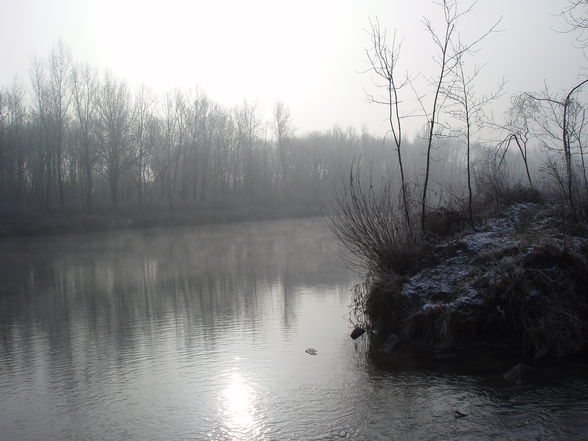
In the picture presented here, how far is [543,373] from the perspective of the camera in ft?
21.6

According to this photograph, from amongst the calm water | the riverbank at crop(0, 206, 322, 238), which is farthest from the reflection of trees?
the riverbank at crop(0, 206, 322, 238)

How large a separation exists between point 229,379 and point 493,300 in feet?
12.4

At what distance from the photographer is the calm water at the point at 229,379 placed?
18.4ft

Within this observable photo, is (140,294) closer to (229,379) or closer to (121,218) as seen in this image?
(229,379)

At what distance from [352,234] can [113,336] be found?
185 inches

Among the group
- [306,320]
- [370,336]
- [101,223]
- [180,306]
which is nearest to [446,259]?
[370,336]

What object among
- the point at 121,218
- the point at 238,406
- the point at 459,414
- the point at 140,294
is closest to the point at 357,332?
the point at 238,406

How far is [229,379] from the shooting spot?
7.07m

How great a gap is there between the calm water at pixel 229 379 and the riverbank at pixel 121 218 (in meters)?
21.1

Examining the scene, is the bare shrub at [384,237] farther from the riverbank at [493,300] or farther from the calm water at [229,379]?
the calm water at [229,379]

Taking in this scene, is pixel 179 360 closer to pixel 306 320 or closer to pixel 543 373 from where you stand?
pixel 306 320

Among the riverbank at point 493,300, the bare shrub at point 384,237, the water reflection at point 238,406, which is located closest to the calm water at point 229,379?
the water reflection at point 238,406

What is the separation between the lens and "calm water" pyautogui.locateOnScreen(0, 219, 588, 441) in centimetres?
560

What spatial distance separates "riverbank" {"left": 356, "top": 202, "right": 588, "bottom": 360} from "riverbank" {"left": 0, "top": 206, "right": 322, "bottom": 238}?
30.0 m
